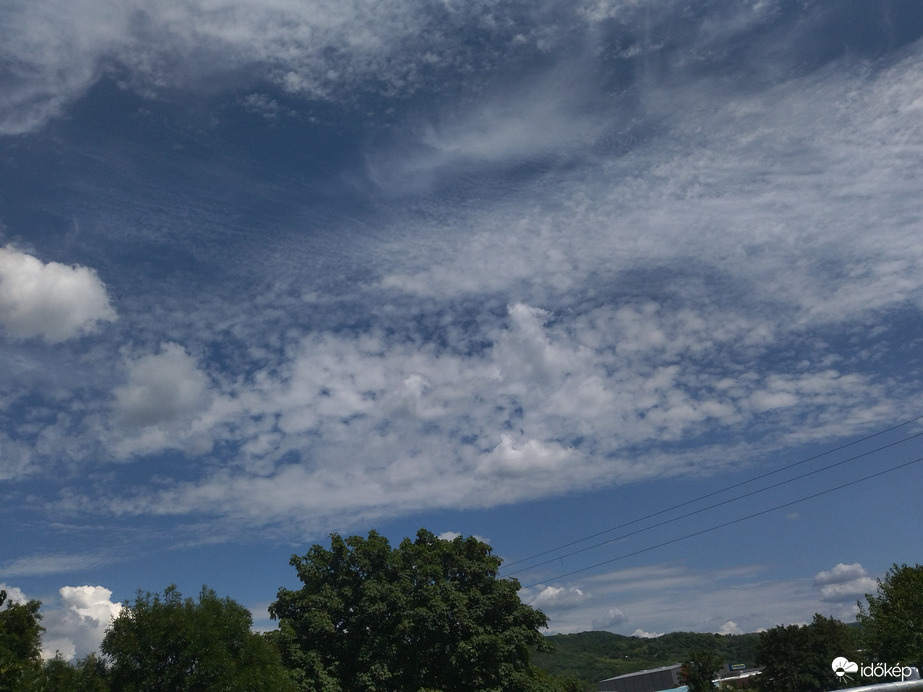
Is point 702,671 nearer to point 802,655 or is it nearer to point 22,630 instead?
point 802,655

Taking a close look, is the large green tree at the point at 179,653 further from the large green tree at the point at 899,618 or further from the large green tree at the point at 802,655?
the large green tree at the point at 802,655

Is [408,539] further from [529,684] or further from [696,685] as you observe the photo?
[696,685]

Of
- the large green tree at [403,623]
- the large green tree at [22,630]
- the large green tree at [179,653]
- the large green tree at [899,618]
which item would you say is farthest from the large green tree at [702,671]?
the large green tree at [22,630]

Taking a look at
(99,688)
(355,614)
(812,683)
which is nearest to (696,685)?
(812,683)

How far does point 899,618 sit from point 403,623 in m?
32.1

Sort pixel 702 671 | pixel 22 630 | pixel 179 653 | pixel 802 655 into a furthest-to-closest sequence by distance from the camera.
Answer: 1. pixel 702 671
2. pixel 802 655
3. pixel 22 630
4. pixel 179 653

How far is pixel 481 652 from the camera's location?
36438 millimetres

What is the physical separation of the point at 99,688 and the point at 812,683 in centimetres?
5737

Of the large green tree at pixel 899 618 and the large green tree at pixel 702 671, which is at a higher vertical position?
the large green tree at pixel 899 618

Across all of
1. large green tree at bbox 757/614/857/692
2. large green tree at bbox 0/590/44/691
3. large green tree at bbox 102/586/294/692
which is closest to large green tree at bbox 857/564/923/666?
large green tree at bbox 757/614/857/692

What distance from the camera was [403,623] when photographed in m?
35.8

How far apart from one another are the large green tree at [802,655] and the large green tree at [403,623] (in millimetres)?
33606

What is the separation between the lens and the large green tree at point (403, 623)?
35.9 meters

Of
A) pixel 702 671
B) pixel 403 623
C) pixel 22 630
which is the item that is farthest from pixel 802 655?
pixel 22 630
